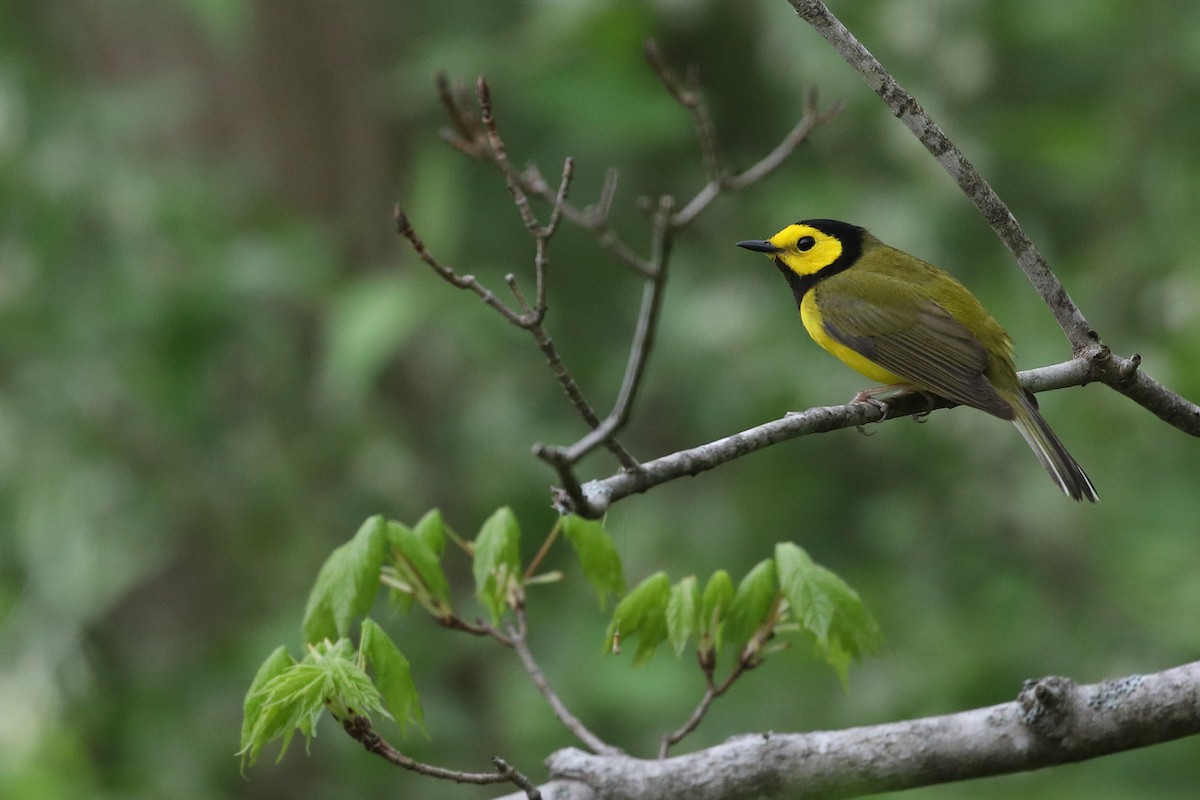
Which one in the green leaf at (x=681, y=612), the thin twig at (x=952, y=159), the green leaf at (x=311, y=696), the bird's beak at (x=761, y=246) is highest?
the bird's beak at (x=761, y=246)

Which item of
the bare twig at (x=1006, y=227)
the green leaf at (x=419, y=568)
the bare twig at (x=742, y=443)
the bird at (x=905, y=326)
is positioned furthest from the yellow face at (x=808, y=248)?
the green leaf at (x=419, y=568)

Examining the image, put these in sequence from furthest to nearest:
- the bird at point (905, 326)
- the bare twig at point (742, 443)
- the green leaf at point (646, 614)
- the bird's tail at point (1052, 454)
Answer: the bird at point (905, 326)
the bird's tail at point (1052, 454)
the green leaf at point (646, 614)
the bare twig at point (742, 443)

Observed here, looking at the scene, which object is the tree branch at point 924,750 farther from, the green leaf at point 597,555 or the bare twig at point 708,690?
the green leaf at point 597,555

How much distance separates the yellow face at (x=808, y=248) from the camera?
549cm

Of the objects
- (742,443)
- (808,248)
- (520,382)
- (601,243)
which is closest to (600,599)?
(742,443)

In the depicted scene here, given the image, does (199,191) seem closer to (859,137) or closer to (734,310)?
Answer: (734,310)

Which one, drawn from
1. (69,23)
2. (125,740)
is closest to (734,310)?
(125,740)

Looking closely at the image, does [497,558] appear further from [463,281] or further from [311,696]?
[463,281]

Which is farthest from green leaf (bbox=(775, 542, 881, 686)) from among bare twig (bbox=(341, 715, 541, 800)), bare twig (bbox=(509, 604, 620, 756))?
bare twig (bbox=(341, 715, 541, 800))

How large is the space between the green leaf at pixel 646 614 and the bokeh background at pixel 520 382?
3.12m

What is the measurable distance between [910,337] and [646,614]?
6.66ft

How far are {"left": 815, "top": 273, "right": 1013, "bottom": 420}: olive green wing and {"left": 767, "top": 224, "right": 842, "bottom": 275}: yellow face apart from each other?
0.22 meters

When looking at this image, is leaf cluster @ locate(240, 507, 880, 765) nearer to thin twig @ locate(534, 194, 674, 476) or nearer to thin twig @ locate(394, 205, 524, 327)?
thin twig @ locate(394, 205, 524, 327)

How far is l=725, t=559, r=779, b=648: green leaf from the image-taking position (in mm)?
3193
